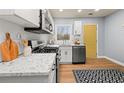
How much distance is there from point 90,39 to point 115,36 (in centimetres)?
174

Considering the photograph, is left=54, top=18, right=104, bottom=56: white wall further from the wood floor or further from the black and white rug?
the black and white rug

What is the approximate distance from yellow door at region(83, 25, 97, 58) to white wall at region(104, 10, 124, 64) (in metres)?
0.58

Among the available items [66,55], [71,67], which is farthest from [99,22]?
[71,67]

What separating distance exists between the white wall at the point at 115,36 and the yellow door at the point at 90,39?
578 mm

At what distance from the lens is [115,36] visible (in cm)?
642

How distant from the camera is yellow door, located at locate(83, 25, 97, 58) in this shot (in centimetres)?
796

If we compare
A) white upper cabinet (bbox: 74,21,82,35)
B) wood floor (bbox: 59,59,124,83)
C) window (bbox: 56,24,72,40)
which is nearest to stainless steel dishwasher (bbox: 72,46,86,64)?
wood floor (bbox: 59,59,124,83)

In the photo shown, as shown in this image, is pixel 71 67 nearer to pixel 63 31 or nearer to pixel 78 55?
pixel 78 55

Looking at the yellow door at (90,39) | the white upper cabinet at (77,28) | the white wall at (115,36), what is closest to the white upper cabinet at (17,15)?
the white wall at (115,36)
